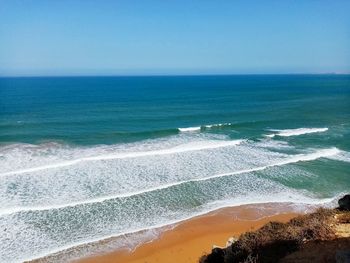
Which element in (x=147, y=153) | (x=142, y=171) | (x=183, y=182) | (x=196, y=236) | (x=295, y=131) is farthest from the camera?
(x=295, y=131)

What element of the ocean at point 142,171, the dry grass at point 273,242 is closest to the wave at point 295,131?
the ocean at point 142,171

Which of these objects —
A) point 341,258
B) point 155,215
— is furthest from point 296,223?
point 155,215

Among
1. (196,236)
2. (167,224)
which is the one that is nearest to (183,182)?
(167,224)

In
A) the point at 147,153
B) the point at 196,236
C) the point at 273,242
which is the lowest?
the point at 196,236

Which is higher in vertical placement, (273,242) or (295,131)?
(273,242)

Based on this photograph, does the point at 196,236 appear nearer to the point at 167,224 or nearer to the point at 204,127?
the point at 167,224
